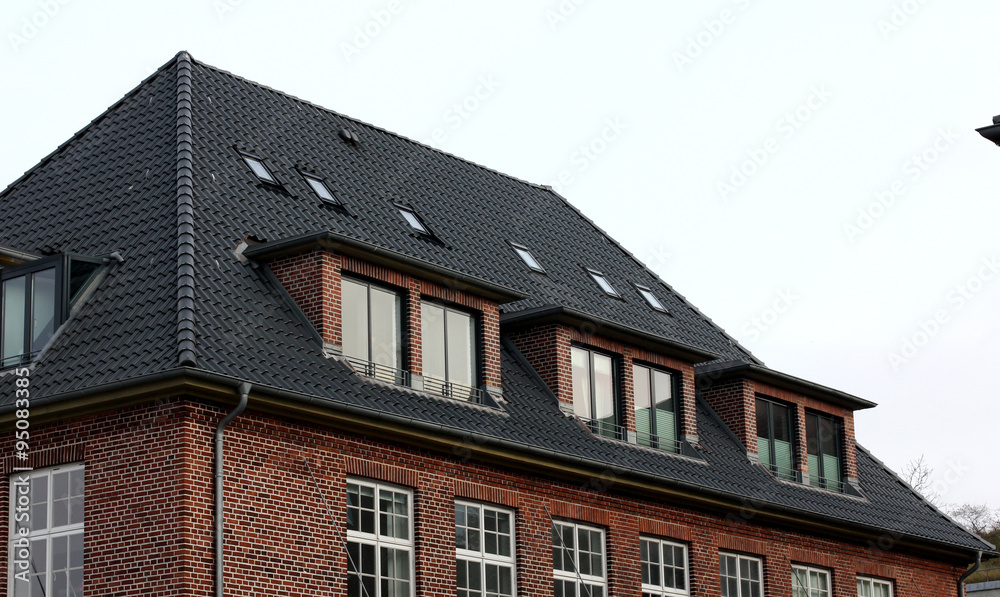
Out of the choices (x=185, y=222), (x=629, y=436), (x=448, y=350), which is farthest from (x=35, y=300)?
(x=629, y=436)

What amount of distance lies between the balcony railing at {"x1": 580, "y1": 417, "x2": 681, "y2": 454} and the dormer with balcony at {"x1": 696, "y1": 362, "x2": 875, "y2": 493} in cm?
244

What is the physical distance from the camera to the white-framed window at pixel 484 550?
71.2 ft

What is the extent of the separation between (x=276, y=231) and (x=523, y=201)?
10595 millimetres

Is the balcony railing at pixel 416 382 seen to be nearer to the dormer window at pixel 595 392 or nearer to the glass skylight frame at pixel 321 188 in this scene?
the dormer window at pixel 595 392

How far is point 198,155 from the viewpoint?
2275 centimetres

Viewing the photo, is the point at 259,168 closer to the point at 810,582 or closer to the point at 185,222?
the point at 185,222

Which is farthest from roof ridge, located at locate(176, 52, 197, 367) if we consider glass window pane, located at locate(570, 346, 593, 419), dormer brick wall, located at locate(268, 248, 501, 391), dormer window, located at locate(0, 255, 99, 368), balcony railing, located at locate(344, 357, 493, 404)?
glass window pane, located at locate(570, 346, 593, 419)

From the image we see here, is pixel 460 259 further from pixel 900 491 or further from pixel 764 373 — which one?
pixel 900 491

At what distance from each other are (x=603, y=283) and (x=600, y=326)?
426 centimetres

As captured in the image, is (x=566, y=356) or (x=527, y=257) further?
(x=527, y=257)

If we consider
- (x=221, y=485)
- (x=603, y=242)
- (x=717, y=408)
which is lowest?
(x=221, y=485)

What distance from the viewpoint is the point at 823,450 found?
1219 inches

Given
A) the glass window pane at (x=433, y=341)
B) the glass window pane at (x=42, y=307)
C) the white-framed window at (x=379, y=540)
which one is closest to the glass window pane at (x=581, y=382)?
the glass window pane at (x=433, y=341)

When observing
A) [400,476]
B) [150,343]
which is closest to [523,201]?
[400,476]
